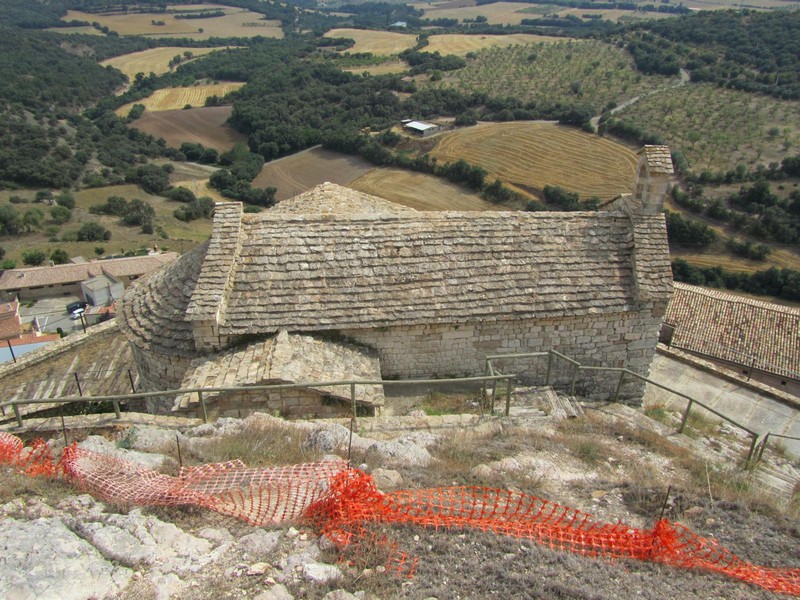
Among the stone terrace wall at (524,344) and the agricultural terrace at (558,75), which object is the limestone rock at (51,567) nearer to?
the stone terrace wall at (524,344)

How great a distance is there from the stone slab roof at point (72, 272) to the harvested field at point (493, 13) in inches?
5586

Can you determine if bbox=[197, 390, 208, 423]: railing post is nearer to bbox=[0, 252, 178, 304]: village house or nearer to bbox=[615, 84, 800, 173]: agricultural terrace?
bbox=[0, 252, 178, 304]: village house

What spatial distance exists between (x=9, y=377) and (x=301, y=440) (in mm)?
12191

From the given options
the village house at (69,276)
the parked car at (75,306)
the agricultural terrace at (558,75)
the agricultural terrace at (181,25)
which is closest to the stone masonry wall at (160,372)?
the parked car at (75,306)

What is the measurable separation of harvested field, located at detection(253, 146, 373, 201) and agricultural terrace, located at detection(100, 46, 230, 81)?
63072mm

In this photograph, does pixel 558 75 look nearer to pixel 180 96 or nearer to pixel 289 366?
pixel 180 96

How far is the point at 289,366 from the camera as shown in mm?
9742

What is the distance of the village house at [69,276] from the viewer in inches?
1571

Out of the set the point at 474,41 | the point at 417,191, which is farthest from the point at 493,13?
the point at 417,191

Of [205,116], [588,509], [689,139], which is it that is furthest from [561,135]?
[588,509]

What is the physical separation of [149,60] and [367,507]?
14470cm

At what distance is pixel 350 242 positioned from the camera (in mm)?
11836

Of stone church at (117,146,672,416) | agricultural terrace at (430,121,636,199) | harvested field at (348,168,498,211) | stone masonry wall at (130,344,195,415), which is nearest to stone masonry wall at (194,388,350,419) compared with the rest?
stone church at (117,146,672,416)

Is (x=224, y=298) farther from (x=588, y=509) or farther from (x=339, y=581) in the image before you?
(x=588, y=509)
